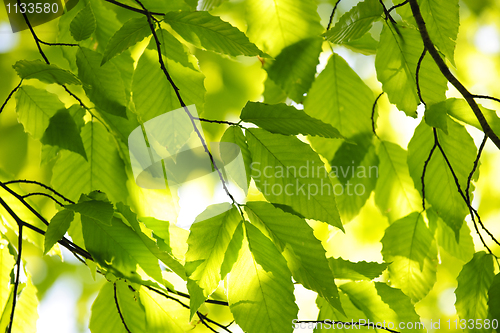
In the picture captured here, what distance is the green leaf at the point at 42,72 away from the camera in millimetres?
318

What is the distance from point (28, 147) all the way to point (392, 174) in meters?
1.02

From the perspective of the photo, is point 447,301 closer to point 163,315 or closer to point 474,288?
point 474,288

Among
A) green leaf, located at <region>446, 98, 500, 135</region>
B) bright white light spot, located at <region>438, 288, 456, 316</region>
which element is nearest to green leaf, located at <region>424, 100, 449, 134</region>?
green leaf, located at <region>446, 98, 500, 135</region>

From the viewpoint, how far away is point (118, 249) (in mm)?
314

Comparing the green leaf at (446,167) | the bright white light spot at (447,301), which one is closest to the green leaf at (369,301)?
the green leaf at (446,167)

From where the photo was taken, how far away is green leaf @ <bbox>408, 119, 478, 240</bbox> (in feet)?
1.19

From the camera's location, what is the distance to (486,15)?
45.4 inches

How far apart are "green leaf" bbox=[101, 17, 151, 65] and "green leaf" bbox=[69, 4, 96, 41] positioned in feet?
0.31

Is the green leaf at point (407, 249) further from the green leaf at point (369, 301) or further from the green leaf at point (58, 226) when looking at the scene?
the green leaf at point (58, 226)

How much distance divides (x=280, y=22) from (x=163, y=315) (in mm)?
351

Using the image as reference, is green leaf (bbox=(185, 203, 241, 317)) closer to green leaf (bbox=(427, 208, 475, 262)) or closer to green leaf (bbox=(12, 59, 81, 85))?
green leaf (bbox=(12, 59, 81, 85))

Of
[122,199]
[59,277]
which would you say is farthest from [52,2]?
[59,277]

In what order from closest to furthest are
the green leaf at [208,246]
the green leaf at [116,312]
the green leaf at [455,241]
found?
1. the green leaf at [208,246]
2. the green leaf at [116,312]
3. the green leaf at [455,241]

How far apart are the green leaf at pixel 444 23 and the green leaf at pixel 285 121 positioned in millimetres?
135
